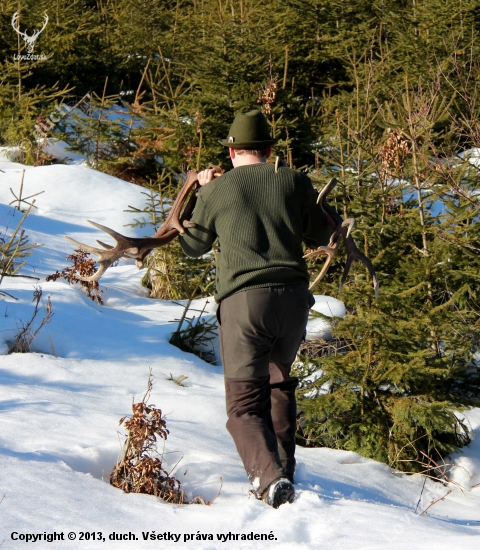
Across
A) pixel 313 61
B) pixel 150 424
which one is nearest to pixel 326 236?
pixel 150 424

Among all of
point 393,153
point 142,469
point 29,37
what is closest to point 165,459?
point 142,469

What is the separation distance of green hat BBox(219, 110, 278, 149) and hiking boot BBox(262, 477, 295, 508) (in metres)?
1.69

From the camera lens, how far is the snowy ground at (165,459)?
9.19ft

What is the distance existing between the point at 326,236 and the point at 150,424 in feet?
4.45

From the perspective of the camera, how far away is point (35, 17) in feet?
46.9

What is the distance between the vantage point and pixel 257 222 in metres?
3.68

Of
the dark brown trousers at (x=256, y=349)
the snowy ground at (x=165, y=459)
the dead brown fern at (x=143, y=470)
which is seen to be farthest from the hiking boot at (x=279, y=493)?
the dead brown fern at (x=143, y=470)

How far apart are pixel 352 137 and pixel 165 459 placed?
392 cm

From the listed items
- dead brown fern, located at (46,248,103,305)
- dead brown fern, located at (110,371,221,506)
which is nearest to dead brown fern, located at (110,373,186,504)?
dead brown fern, located at (110,371,221,506)

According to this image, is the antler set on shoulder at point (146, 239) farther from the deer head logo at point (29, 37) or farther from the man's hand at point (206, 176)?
the deer head logo at point (29, 37)

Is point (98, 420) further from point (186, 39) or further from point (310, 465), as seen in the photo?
point (186, 39)

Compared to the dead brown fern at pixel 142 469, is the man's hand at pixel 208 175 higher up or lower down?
higher up

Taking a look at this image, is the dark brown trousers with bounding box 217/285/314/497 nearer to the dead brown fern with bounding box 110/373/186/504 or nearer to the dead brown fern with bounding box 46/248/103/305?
the dead brown fern with bounding box 110/373/186/504

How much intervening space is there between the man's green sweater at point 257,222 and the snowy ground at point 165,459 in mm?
1021
